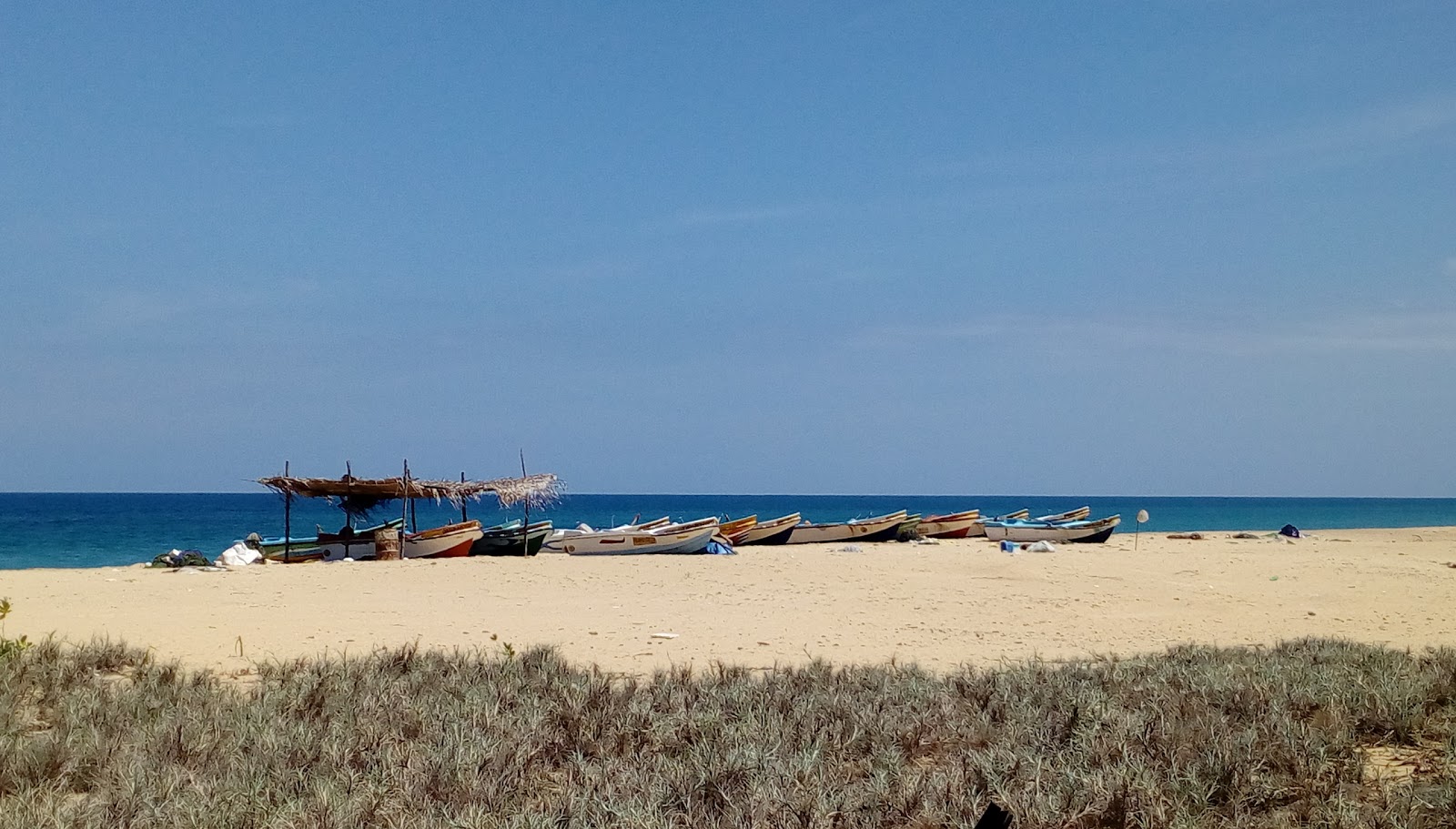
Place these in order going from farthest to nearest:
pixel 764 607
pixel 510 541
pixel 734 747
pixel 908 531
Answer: pixel 908 531 → pixel 510 541 → pixel 764 607 → pixel 734 747

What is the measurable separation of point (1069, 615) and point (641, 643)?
6.99 m

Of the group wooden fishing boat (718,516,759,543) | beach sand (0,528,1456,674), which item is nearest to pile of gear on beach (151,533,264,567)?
beach sand (0,528,1456,674)

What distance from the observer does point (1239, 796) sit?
5191mm

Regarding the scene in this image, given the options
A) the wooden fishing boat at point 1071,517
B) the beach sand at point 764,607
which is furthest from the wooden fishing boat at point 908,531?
the beach sand at point 764,607

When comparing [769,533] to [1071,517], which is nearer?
[769,533]

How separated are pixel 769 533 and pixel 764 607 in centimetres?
2408

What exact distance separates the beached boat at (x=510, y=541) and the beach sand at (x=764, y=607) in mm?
5177

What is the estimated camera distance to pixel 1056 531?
1497 inches

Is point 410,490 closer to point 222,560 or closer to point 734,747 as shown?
point 222,560

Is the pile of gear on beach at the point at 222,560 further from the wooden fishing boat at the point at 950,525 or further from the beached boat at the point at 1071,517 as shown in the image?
the beached boat at the point at 1071,517

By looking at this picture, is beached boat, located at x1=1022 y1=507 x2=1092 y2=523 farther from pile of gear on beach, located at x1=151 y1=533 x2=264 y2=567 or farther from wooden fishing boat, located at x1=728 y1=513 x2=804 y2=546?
pile of gear on beach, located at x1=151 y1=533 x2=264 y2=567

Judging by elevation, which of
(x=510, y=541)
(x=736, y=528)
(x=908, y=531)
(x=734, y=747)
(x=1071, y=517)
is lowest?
(x=908, y=531)

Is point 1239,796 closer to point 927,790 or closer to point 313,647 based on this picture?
point 927,790

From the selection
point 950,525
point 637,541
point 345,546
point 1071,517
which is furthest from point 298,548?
point 1071,517
